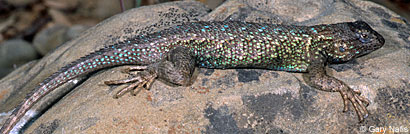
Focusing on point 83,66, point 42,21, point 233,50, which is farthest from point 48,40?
point 233,50

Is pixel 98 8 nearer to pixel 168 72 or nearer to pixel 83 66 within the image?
pixel 83 66

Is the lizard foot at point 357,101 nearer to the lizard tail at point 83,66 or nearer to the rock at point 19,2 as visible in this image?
the lizard tail at point 83,66

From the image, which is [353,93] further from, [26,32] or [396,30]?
[26,32]

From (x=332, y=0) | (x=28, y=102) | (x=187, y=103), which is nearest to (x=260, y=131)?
(x=187, y=103)

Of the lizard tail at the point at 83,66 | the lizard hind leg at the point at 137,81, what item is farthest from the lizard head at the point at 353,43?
the lizard tail at the point at 83,66

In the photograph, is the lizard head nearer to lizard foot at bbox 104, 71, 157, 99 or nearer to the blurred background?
lizard foot at bbox 104, 71, 157, 99

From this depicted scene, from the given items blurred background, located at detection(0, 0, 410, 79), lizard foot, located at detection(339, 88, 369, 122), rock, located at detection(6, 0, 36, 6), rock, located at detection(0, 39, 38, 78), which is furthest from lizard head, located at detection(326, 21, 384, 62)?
rock, located at detection(6, 0, 36, 6)

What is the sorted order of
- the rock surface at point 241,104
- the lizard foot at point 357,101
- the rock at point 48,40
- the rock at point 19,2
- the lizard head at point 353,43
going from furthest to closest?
the rock at point 19,2, the rock at point 48,40, the lizard head at point 353,43, the lizard foot at point 357,101, the rock surface at point 241,104
